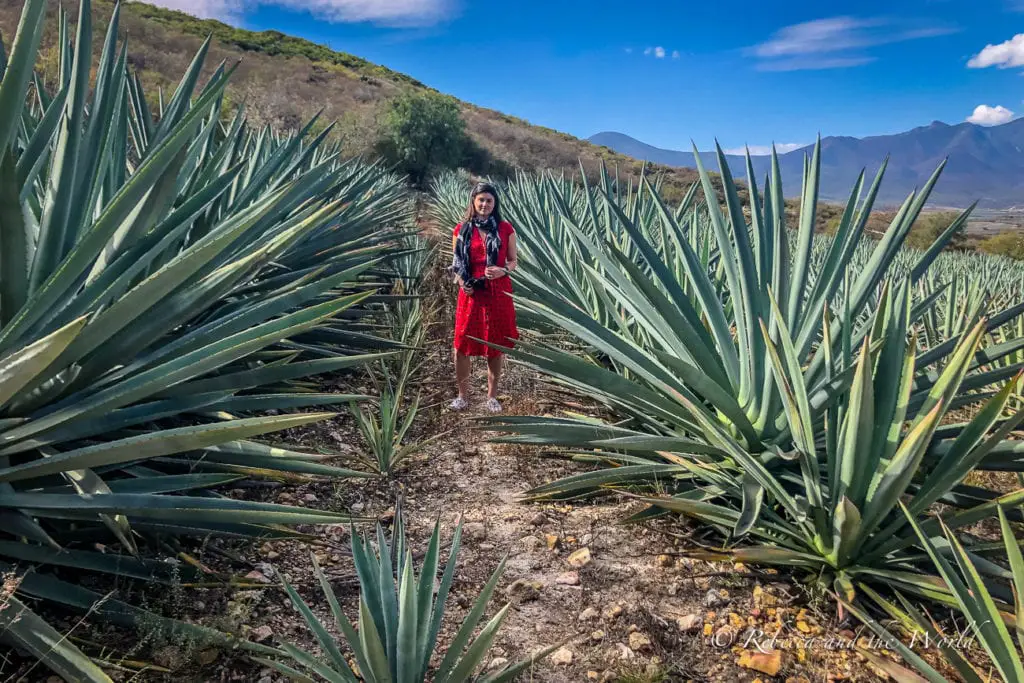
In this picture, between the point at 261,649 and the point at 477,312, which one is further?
the point at 477,312

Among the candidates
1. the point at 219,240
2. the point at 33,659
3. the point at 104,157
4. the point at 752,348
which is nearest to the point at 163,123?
the point at 104,157

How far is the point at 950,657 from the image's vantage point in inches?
53.6

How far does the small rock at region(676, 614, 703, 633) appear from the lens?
1.79 meters

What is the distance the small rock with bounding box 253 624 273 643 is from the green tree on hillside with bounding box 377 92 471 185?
881 inches

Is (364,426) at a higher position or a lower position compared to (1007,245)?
lower

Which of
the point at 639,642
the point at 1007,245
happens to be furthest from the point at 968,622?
the point at 1007,245

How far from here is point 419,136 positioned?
23484mm

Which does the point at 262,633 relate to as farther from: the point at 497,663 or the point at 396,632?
A: the point at 497,663

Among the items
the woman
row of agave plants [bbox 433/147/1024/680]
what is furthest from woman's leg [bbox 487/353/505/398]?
row of agave plants [bbox 433/147/1024/680]

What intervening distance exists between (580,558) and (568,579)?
114 millimetres

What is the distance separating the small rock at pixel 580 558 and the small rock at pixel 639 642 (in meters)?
0.35

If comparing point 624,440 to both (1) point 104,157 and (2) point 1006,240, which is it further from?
(2) point 1006,240

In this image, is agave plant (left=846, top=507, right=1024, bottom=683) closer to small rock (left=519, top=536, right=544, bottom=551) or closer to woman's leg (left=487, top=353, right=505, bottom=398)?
small rock (left=519, top=536, right=544, bottom=551)

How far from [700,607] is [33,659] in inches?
65.9
